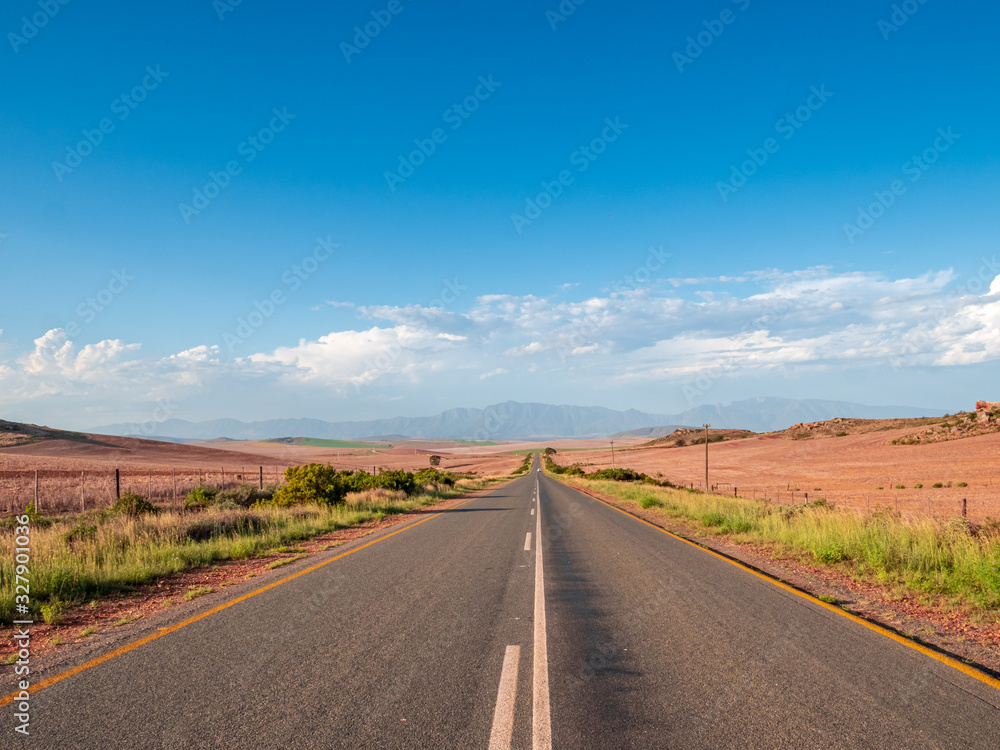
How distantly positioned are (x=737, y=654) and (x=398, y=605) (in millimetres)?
4087

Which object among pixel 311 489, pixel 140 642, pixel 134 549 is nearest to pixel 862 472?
pixel 311 489

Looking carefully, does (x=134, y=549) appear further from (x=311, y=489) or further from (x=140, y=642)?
(x=311, y=489)

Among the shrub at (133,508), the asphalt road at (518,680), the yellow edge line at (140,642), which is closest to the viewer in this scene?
the asphalt road at (518,680)

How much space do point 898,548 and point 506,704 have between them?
8.69 m

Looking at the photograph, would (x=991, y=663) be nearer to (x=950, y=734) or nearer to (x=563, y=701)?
(x=950, y=734)

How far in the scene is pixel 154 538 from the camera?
11.7m

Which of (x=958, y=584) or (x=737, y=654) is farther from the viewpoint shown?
(x=958, y=584)

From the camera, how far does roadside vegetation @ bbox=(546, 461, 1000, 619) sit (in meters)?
7.61

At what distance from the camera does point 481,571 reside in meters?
9.67

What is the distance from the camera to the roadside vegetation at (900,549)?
7.61 metres

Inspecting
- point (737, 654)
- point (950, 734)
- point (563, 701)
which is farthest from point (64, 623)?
point (950, 734)

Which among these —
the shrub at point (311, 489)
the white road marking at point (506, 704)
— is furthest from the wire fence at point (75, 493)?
the white road marking at point (506, 704)

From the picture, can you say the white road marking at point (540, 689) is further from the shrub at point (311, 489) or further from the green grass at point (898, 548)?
the shrub at point (311, 489)

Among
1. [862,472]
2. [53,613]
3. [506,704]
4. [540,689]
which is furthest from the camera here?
[862,472]
